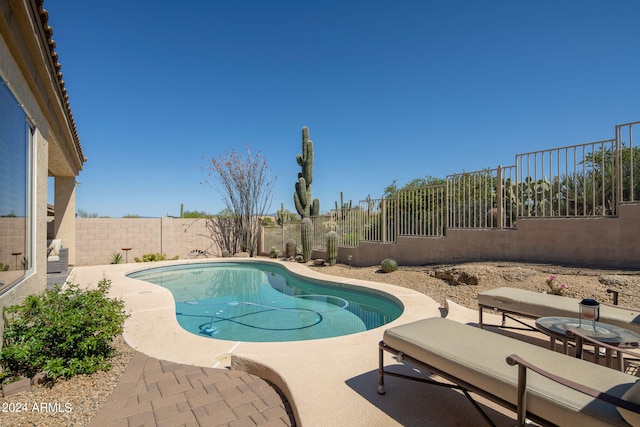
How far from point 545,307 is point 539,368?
2114 millimetres

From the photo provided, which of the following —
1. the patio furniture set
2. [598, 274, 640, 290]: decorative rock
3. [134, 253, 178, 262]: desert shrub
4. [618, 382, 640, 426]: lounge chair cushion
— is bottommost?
[134, 253, 178, 262]: desert shrub

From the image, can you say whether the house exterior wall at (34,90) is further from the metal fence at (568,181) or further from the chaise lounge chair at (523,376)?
the metal fence at (568,181)

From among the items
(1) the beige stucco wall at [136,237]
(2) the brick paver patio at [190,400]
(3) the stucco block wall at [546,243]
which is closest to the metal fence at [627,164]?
(3) the stucco block wall at [546,243]

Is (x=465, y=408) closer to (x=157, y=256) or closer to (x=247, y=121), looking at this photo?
(x=157, y=256)

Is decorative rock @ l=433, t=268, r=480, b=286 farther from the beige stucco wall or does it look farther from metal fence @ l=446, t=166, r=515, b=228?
the beige stucco wall

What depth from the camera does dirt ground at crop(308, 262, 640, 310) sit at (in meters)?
4.87

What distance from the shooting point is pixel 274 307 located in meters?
6.55

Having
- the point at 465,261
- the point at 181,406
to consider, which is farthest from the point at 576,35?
the point at 181,406

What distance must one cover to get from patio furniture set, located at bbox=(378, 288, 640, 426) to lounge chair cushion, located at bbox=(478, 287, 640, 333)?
14 millimetres

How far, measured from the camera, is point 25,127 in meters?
3.58

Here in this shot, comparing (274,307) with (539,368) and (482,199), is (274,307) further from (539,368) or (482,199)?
(482,199)

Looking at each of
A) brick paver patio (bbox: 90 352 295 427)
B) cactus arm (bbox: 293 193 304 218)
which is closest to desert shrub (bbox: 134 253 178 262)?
cactus arm (bbox: 293 193 304 218)

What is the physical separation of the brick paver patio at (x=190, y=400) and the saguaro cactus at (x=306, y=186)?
10.8 meters

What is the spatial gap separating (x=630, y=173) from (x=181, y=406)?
8.01 metres
